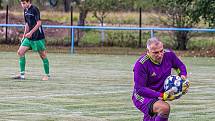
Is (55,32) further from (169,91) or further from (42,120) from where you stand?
(169,91)

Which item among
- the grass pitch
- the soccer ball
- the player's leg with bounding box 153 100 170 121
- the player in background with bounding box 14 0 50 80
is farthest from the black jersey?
the soccer ball

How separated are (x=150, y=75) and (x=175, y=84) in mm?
399

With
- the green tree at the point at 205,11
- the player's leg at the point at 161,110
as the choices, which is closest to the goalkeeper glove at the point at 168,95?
the player's leg at the point at 161,110

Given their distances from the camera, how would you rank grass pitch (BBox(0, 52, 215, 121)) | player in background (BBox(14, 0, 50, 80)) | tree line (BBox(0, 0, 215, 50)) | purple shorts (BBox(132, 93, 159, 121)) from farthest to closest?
tree line (BBox(0, 0, 215, 50)) < player in background (BBox(14, 0, 50, 80)) < grass pitch (BBox(0, 52, 215, 121)) < purple shorts (BBox(132, 93, 159, 121))

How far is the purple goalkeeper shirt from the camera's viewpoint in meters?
9.63

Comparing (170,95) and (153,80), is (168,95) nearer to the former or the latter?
(170,95)

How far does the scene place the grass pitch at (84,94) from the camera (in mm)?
12430

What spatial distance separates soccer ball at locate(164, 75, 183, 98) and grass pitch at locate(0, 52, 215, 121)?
2570mm

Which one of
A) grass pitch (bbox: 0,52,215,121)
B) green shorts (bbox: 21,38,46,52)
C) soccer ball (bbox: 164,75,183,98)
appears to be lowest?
grass pitch (bbox: 0,52,215,121)

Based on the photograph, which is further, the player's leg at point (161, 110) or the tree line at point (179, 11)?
the tree line at point (179, 11)

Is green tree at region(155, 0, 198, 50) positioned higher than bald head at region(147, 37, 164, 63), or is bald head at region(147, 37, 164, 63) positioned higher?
bald head at region(147, 37, 164, 63)

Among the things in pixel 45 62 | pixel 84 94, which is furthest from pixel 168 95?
pixel 45 62

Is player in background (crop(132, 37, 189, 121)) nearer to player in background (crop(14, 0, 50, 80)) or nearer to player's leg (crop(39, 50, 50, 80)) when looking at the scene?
player in background (crop(14, 0, 50, 80))

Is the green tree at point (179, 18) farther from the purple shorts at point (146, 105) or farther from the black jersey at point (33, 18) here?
the purple shorts at point (146, 105)
